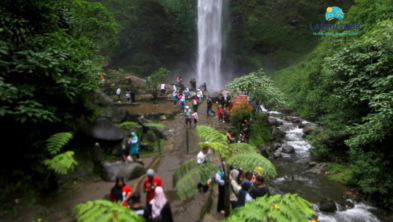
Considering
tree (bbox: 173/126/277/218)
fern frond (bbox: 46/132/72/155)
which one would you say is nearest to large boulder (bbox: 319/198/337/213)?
tree (bbox: 173/126/277/218)

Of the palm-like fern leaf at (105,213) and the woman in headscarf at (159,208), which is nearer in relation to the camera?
the palm-like fern leaf at (105,213)

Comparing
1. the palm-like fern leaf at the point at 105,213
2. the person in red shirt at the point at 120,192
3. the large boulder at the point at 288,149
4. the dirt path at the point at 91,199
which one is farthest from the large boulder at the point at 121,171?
the large boulder at the point at 288,149

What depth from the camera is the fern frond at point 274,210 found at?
2377 millimetres

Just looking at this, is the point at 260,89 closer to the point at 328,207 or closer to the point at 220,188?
the point at 328,207

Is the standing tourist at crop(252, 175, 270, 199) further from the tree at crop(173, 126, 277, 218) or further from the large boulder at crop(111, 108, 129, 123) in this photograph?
the large boulder at crop(111, 108, 129, 123)

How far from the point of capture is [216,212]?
5.28 metres

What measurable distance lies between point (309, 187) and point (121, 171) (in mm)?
7881

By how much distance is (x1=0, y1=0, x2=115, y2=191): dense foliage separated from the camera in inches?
203

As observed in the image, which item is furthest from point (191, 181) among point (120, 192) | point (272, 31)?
point (272, 31)

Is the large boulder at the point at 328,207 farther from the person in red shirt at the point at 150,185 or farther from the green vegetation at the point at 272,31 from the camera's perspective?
the green vegetation at the point at 272,31

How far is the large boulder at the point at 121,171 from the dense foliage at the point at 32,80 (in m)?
1.50

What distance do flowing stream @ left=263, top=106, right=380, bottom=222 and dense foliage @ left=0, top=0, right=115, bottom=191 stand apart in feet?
27.7

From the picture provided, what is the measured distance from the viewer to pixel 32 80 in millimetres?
5816

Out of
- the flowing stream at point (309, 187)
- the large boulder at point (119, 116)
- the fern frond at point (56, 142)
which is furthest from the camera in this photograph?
the large boulder at point (119, 116)
